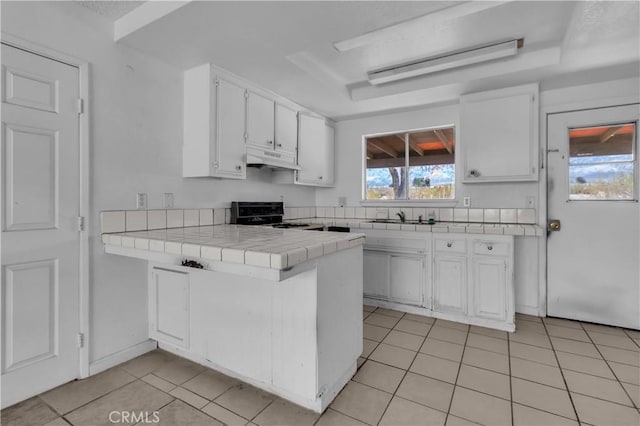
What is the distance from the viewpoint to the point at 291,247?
1.51 metres

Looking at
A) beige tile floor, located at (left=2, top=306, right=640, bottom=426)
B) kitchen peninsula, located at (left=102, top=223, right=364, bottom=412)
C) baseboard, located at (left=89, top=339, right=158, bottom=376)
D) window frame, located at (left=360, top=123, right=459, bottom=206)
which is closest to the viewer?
kitchen peninsula, located at (left=102, top=223, right=364, bottom=412)

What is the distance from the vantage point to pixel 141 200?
2350 mm

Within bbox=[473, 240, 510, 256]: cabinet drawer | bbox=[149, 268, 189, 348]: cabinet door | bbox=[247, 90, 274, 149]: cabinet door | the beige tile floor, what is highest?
bbox=[247, 90, 274, 149]: cabinet door

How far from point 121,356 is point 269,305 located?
4.42 feet

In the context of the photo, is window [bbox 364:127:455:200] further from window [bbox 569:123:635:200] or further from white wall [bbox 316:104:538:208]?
window [bbox 569:123:635:200]

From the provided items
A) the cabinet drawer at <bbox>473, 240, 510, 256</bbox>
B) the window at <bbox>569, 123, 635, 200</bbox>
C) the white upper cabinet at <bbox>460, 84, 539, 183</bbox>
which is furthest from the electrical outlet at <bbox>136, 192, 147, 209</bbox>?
the window at <bbox>569, 123, 635, 200</bbox>

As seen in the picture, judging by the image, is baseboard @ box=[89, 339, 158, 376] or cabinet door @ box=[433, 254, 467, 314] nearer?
baseboard @ box=[89, 339, 158, 376]

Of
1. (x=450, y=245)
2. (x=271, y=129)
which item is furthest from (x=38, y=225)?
(x=450, y=245)

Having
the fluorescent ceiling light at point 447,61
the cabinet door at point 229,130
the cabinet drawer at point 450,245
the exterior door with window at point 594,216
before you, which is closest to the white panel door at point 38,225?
the cabinet door at point 229,130

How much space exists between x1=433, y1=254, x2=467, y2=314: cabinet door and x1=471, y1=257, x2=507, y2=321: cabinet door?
0.28 feet

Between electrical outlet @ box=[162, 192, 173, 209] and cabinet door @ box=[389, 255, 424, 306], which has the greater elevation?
electrical outlet @ box=[162, 192, 173, 209]

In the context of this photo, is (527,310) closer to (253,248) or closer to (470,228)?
(470,228)

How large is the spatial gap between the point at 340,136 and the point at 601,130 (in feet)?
9.17

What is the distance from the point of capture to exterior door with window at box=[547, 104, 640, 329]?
284 cm
